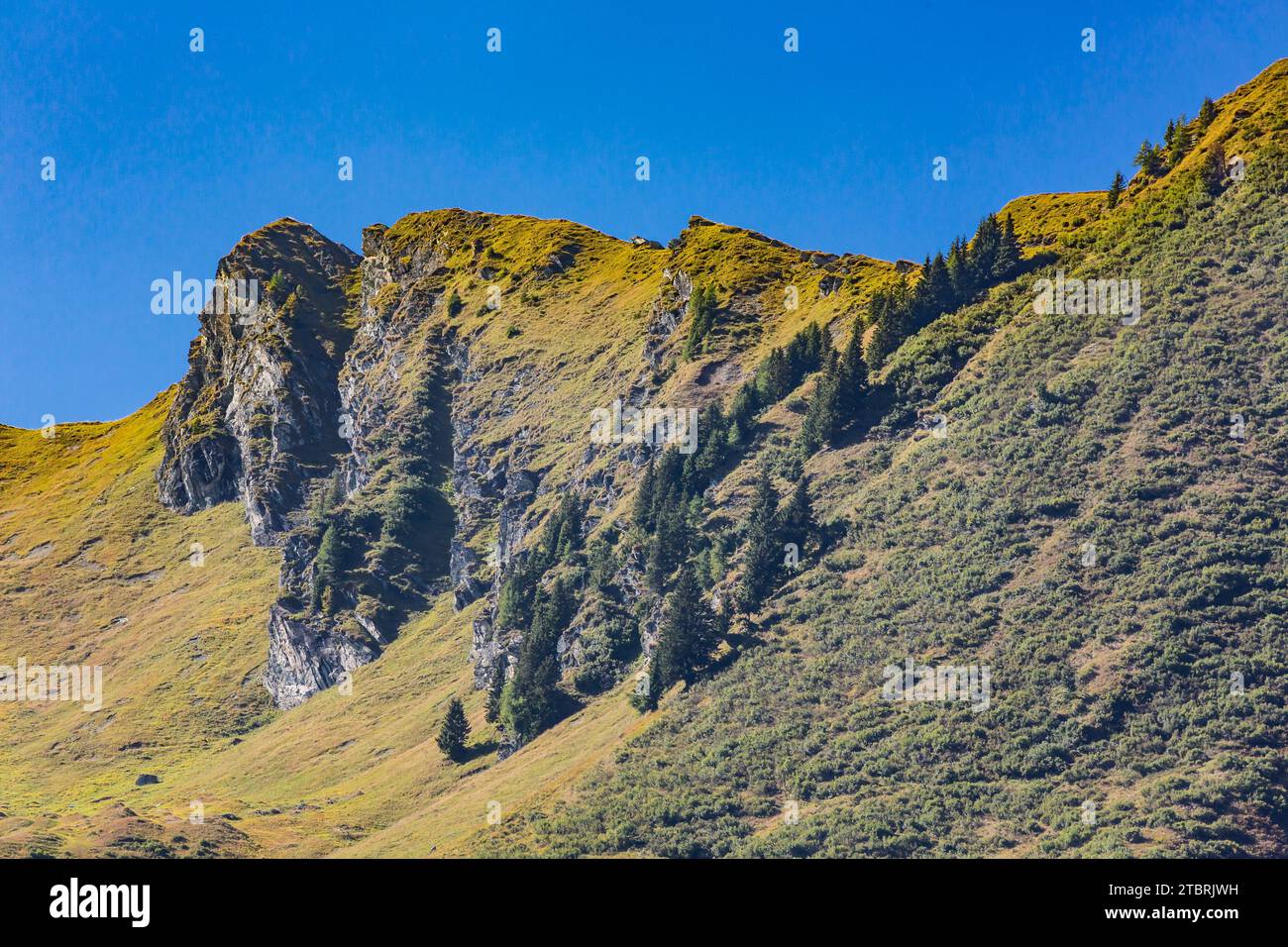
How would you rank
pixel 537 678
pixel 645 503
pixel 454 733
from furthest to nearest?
pixel 645 503
pixel 454 733
pixel 537 678

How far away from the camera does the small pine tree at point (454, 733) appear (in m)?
129

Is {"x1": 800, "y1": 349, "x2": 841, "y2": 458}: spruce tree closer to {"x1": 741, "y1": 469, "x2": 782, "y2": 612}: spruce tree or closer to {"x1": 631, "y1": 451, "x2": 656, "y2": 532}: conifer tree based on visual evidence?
{"x1": 741, "y1": 469, "x2": 782, "y2": 612}: spruce tree

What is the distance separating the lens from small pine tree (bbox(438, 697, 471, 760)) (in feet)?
424

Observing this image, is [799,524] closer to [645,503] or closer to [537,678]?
[645,503]

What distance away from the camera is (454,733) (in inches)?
5113

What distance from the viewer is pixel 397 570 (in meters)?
184

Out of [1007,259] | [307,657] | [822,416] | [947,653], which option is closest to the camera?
[947,653]

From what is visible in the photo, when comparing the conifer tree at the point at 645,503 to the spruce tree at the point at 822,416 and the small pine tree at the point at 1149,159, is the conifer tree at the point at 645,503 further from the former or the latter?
the small pine tree at the point at 1149,159

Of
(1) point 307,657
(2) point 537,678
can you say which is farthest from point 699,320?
(1) point 307,657

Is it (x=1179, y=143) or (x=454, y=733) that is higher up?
(x=1179, y=143)
